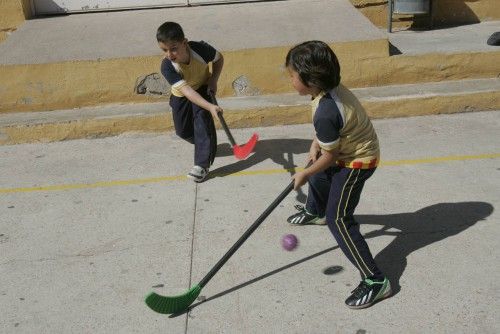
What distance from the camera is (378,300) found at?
3459 millimetres

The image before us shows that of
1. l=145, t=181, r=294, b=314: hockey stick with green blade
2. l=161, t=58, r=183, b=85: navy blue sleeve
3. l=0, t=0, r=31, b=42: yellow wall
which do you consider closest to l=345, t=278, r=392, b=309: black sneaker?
l=145, t=181, r=294, b=314: hockey stick with green blade

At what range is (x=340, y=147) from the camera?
132 inches

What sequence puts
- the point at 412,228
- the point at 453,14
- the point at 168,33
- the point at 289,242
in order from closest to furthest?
1. the point at 289,242
2. the point at 412,228
3. the point at 168,33
4. the point at 453,14

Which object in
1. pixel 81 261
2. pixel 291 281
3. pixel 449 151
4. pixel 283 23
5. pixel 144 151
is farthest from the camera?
pixel 283 23

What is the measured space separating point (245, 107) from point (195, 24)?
1584mm

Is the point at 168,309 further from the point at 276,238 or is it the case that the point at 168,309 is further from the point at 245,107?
the point at 245,107

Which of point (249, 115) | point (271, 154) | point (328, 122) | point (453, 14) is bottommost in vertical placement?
point (271, 154)

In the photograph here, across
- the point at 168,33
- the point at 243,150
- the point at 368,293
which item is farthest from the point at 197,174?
the point at 368,293

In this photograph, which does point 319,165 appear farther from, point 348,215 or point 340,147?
point 348,215

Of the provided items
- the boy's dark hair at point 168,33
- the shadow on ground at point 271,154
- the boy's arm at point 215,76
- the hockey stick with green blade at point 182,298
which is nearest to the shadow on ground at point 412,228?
the hockey stick with green blade at point 182,298

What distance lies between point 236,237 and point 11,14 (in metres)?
4.98

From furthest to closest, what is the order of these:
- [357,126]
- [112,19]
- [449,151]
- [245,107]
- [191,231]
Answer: [112,19] < [245,107] < [449,151] < [191,231] < [357,126]

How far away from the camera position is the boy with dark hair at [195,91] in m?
4.92

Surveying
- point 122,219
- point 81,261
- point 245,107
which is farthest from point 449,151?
point 81,261
